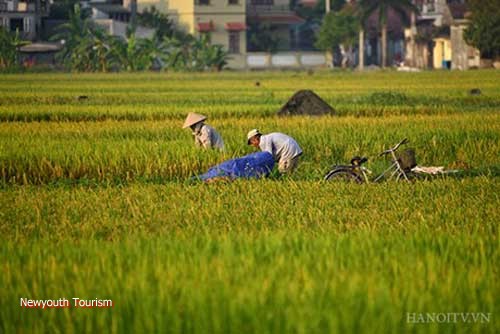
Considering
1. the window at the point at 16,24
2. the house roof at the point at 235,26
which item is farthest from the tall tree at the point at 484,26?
the window at the point at 16,24

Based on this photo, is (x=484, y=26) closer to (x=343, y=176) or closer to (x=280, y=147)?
(x=280, y=147)

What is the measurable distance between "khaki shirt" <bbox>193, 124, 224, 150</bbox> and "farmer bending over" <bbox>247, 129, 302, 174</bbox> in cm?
155

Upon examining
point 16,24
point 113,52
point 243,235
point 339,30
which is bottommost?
point 243,235

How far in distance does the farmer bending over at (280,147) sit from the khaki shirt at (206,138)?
1.55 meters

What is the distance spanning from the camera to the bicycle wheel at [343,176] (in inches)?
492

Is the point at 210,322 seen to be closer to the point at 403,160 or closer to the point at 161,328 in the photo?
the point at 161,328

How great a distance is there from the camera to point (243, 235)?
8.25 m

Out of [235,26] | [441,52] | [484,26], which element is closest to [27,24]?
[235,26]

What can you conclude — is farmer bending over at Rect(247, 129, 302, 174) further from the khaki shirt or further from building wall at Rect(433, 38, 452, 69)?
building wall at Rect(433, 38, 452, 69)

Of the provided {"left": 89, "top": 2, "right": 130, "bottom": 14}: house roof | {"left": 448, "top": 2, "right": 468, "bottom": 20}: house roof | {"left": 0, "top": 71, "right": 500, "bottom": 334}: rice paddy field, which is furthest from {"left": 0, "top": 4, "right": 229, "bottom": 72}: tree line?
{"left": 0, "top": 71, "right": 500, "bottom": 334}: rice paddy field

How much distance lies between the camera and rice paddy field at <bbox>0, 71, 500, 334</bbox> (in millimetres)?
5914

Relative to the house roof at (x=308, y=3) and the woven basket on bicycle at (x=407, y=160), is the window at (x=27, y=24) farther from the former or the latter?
the woven basket on bicycle at (x=407, y=160)

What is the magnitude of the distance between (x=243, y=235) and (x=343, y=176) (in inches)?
176

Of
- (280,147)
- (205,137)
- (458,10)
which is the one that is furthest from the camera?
(458,10)
